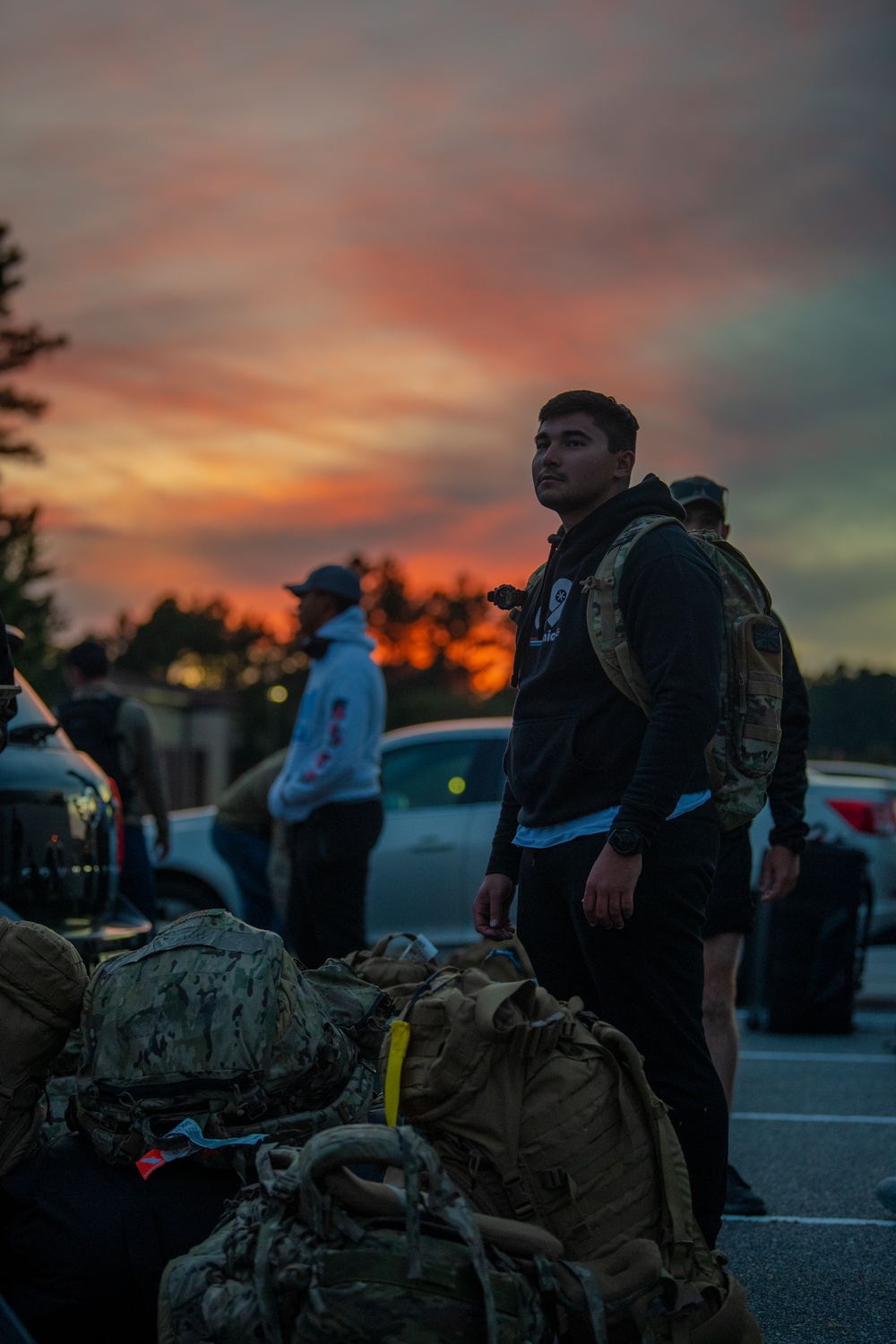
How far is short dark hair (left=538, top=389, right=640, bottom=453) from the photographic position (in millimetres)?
3255

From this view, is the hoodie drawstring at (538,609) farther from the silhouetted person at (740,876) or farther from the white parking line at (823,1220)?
the white parking line at (823,1220)

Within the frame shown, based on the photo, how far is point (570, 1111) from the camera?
2.55 m

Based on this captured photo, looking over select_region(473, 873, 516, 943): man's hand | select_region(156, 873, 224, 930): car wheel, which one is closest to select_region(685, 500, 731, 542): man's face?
select_region(473, 873, 516, 943): man's hand

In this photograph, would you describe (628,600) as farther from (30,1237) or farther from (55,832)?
(55,832)

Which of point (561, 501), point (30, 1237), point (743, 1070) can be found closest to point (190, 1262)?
point (30, 1237)

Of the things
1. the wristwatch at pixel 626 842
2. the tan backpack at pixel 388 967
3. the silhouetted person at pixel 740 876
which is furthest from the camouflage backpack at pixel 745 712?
the tan backpack at pixel 388 967

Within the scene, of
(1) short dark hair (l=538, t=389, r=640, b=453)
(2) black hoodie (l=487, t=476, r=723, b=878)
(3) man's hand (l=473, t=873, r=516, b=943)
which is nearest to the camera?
(2) black hoodie (l=487, t=476, r=723, b=878)

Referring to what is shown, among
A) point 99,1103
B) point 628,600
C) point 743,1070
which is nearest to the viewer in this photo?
point 99,1103

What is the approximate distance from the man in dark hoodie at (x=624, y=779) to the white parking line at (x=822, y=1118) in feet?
9.27

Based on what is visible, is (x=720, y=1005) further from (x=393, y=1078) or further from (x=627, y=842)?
(x=393, y=1078)

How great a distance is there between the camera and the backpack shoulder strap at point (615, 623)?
122 inches

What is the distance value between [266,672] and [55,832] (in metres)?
66.5

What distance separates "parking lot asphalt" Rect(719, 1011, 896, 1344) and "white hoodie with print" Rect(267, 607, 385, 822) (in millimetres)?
2101

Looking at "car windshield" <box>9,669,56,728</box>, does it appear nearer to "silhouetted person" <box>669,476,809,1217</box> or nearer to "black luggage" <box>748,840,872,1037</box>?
"silhouetted person" <box>669,476,809,1217</box>
